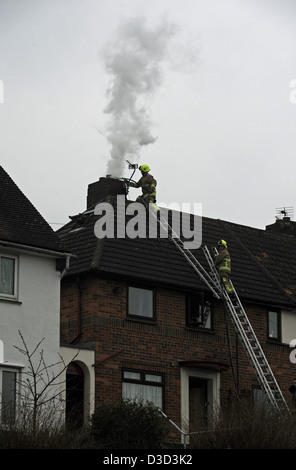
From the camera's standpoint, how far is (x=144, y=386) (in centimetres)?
3372

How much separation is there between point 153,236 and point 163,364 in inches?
174

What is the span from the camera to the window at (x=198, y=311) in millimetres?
35406

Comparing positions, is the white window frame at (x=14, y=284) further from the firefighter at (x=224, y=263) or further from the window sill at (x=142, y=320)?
the firefighter at (x=224, y=263)

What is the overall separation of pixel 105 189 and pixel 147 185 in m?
2.22

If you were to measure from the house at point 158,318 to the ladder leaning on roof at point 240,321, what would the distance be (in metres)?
0.33

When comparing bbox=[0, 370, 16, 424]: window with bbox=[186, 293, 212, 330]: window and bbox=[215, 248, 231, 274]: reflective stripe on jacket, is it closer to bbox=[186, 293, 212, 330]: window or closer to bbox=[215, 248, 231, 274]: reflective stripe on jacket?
bbox=[186, 293, 212, 330]: window

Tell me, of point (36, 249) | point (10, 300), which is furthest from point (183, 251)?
point (10, 300)

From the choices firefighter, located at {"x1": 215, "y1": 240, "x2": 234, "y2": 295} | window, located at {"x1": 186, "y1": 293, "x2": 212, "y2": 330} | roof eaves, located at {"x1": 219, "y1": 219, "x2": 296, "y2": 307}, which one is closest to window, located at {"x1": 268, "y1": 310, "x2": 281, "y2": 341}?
roof eaves, located at {"x1": 219, "y1": 219, "x2": 296, "y2": 307}

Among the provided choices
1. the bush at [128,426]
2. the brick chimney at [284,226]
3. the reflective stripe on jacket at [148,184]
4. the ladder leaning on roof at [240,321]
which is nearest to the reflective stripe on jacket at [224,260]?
the ladder leaning on roof at [240,321]

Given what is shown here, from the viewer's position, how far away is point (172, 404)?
112 feet

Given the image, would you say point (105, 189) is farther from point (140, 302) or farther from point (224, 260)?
point (140, 302)

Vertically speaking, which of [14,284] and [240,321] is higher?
[14,284]

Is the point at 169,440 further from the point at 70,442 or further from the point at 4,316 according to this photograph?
the point at 70,442
